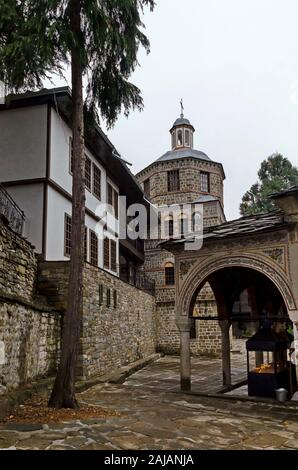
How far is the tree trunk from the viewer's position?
750cm

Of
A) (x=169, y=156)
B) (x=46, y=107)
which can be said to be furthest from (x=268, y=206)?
(x=46, y=107)

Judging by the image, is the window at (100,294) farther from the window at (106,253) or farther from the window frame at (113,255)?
the window frame at (113,255)

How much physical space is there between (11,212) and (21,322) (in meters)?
3.53

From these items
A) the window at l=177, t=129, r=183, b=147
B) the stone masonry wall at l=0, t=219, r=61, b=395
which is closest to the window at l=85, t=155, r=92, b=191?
the stone masonry wall at l=0, t=219, r=61, b=395

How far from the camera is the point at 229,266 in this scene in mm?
9625

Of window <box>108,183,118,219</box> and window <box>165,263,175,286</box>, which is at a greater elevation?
window <box>108,183,118,219</box>

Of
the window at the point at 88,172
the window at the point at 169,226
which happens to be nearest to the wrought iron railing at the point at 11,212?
the window at the point at 88,172

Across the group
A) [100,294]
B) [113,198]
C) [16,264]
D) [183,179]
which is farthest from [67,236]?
[183,179]

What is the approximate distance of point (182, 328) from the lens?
10.4 m

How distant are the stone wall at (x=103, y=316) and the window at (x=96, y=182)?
3.21m

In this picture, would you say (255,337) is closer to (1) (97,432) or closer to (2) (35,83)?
(1) (97,432)

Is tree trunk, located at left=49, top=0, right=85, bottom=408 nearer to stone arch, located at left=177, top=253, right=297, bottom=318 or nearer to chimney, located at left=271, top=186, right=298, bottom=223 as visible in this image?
stone arch, located at left=177, top=253, right=297, bottom=318

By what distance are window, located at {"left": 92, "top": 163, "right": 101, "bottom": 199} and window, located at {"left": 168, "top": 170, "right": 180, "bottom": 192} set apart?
11.0m
